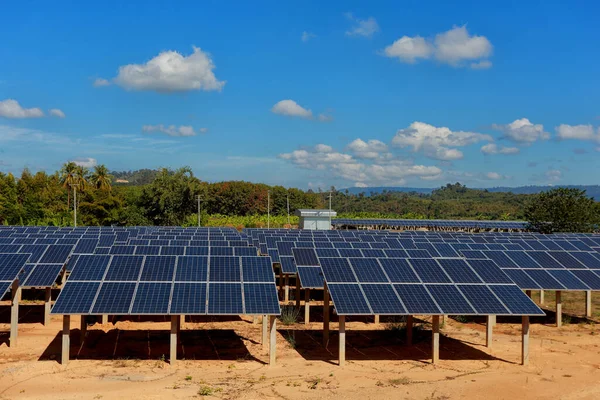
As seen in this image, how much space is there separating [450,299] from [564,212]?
40.5 meters

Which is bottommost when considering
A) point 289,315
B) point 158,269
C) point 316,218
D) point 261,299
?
point 289,315

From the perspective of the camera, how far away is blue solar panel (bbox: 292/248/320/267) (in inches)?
912

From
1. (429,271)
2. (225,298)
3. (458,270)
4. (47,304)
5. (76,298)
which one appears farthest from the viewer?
(47,304)

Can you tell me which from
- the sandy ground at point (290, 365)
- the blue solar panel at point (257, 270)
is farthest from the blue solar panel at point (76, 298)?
the blue solar panel at point (257, 270)

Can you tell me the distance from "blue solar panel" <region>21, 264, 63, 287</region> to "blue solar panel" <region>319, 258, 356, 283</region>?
10.1 metres

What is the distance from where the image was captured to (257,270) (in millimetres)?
17828

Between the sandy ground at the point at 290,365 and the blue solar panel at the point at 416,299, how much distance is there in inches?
72.7

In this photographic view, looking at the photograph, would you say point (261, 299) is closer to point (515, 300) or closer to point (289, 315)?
point (289, 315)

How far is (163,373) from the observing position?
15375 millimetres

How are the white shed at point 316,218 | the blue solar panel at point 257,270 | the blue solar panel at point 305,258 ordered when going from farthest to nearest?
the white shed at point 316,218, the blue solar panel at point 305,258, the blue solar panel at point 257,270

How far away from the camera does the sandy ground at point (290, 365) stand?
46.4 ft

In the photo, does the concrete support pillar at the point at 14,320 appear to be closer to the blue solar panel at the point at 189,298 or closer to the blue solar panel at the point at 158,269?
the blue solar panel at the point at 158,269

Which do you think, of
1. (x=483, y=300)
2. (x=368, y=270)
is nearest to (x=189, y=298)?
(x=368, y=270)

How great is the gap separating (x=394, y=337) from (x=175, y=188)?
62905 mm
